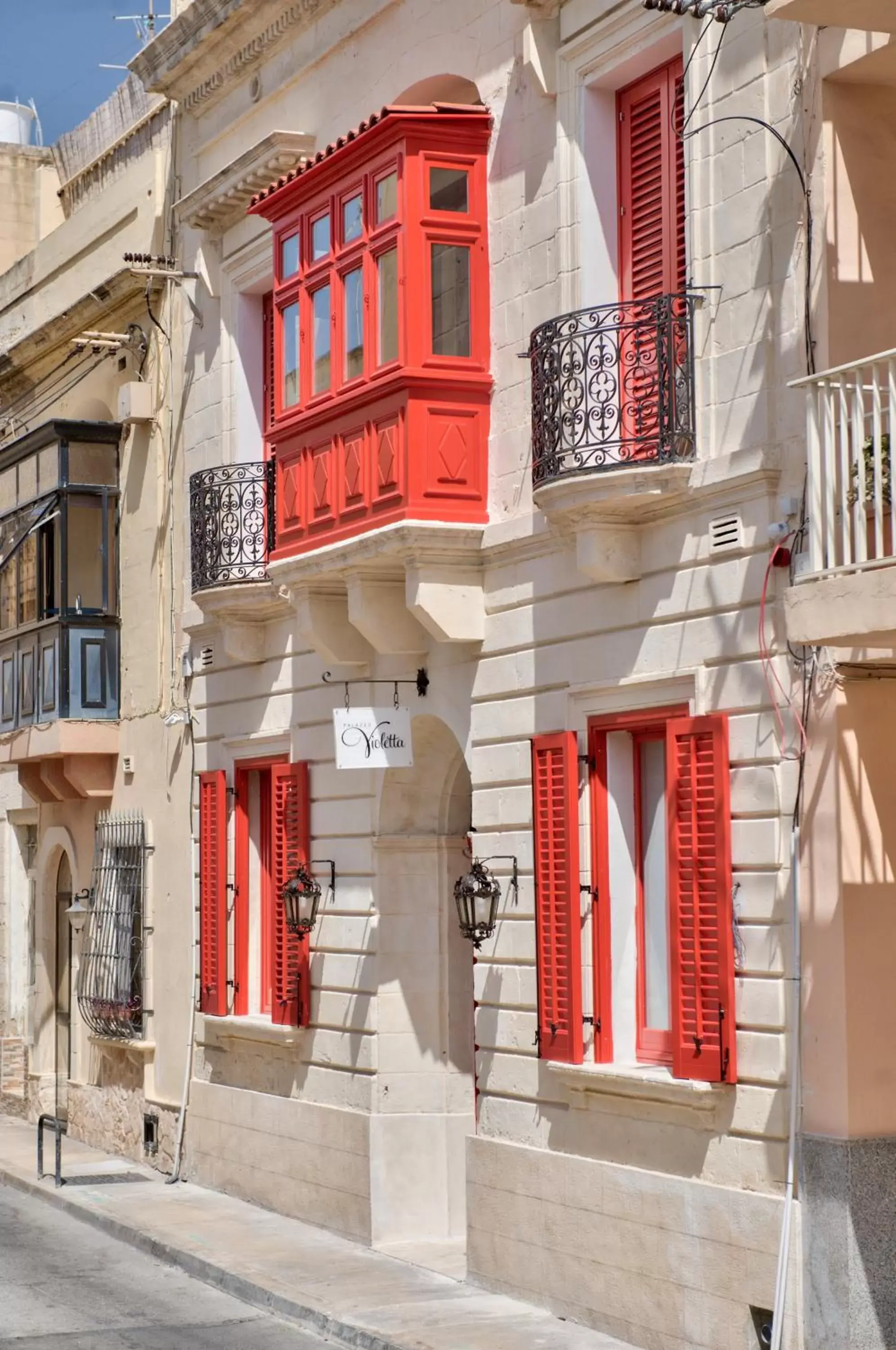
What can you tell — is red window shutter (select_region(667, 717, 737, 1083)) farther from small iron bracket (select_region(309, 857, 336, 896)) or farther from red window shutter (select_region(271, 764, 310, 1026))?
red window shutter (select_region(271, 764, 310, 1026))

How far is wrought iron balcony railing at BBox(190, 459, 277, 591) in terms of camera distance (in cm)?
1702

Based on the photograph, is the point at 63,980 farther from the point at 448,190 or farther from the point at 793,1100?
the point at 793,1100

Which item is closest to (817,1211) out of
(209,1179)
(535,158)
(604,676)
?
(604,676)

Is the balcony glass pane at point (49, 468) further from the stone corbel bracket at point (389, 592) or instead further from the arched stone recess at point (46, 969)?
the stone corbel bracket at point (389, 592)

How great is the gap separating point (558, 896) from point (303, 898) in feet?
12.6

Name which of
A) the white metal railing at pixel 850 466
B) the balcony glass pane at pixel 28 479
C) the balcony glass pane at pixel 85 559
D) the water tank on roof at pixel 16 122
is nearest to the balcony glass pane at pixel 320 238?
the white metal railing at pixel 850 466

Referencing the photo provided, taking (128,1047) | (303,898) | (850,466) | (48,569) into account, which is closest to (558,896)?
(303,898)

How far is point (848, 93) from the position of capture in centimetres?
1060

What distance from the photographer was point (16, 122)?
27469 mm

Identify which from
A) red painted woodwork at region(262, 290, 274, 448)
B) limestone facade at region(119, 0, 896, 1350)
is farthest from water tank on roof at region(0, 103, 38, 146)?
red painted woodwork at region(262, 290, 274, 448)

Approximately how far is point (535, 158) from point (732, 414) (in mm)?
2989

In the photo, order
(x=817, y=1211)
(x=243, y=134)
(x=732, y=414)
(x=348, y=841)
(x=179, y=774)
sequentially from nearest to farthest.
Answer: (x=817, y=1211)
(x=732, y=414)
(x=348, y=841)
(x=243, y=134)
(x=179, y=774)

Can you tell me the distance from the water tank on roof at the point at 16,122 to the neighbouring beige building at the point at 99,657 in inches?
135

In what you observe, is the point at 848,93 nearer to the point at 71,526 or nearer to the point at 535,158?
the point at 535,158
